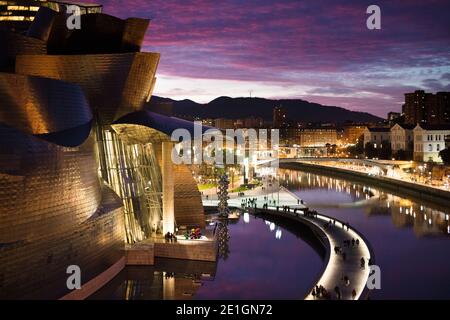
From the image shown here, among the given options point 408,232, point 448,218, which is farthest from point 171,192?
point 448,218

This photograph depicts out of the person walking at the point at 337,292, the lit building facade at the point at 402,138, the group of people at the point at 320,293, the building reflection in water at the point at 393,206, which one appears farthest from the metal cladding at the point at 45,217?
the lit building facade at the point at 402,138

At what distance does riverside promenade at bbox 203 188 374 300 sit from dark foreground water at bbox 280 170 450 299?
940 mm

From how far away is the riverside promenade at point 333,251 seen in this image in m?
18.8

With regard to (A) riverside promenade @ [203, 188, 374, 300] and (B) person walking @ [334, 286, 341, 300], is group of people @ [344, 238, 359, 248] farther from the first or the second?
(B) person walking @ [334, 286, 341, 300]

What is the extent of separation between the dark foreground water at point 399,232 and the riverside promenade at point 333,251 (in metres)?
0.94

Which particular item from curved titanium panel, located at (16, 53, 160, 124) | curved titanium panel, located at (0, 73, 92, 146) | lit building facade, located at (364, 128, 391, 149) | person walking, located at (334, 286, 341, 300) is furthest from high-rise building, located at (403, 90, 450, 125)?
curved titanium panel, located at (0, 73, 92, 146)

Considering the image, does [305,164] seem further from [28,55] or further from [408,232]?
[28,55]

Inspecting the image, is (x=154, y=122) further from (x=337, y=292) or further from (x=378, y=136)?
(x=378, y=136)

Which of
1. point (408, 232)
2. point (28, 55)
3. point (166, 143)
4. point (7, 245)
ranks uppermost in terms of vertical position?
point (28, 55)

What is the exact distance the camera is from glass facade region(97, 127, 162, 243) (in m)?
23.3

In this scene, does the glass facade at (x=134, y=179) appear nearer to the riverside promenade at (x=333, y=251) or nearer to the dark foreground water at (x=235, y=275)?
the dark foreground water at (x=235, y=275)
